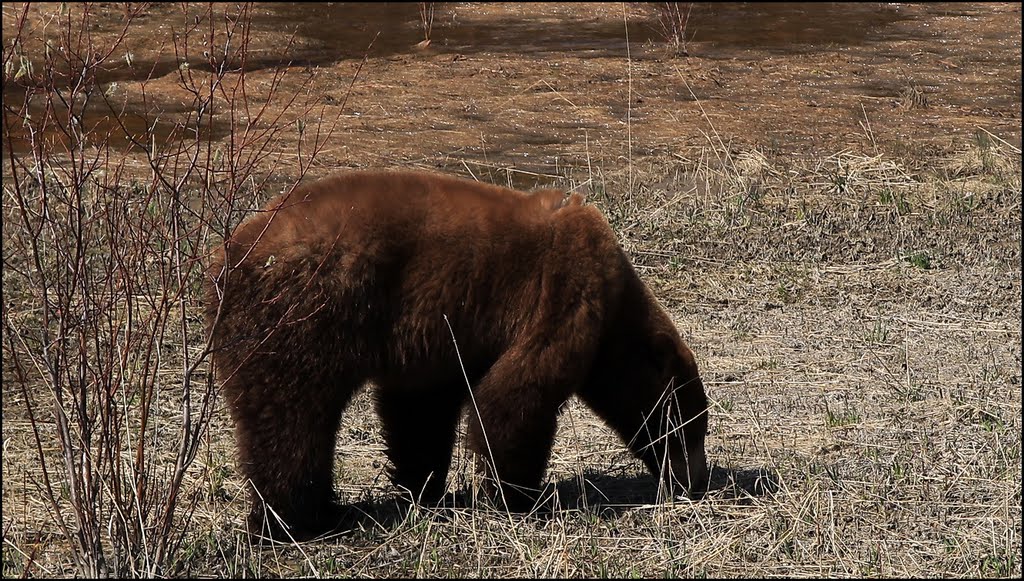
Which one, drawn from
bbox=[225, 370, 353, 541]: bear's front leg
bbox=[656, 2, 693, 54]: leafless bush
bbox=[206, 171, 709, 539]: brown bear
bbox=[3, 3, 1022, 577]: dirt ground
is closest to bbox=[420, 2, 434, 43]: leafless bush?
bbox=[3, 3, 1022, 577]: dirt ground

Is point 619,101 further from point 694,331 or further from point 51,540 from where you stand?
point 51,540

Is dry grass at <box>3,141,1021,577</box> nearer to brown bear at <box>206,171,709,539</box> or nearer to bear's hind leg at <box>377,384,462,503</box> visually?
bear's hind leg at <box>377,384,462,503</box>

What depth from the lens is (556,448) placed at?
6371 millimetres

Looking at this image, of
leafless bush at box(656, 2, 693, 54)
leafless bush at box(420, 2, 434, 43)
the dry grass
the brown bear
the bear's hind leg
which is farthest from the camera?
leafless bush at box(420, 2, 434, 43)

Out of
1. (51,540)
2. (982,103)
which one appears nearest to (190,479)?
(51,540)

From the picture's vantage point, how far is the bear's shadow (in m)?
5.36

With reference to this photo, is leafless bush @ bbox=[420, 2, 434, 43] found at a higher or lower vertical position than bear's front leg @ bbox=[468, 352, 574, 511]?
higher

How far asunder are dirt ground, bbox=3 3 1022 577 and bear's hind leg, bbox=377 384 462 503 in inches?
7.7

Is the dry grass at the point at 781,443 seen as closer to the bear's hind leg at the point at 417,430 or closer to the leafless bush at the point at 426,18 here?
the bear's hind leg at the point at 417,430

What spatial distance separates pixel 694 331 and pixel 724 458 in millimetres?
1849

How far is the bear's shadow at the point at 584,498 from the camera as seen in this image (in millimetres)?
5363

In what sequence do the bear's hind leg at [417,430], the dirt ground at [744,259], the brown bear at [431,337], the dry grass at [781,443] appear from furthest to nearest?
the bear's hind leg at [417,430] < the dirt ground at [744,259] < the dry grass at [781,443] < the brown bear at [431,337]

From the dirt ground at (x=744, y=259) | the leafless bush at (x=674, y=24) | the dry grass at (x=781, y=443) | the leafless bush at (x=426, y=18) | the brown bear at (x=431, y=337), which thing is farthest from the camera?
the leafless bush at (x=426, y=18)

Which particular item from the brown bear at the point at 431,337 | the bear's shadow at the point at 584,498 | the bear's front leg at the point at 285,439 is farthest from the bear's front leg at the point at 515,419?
the bear's front leg at the point at 285,439
